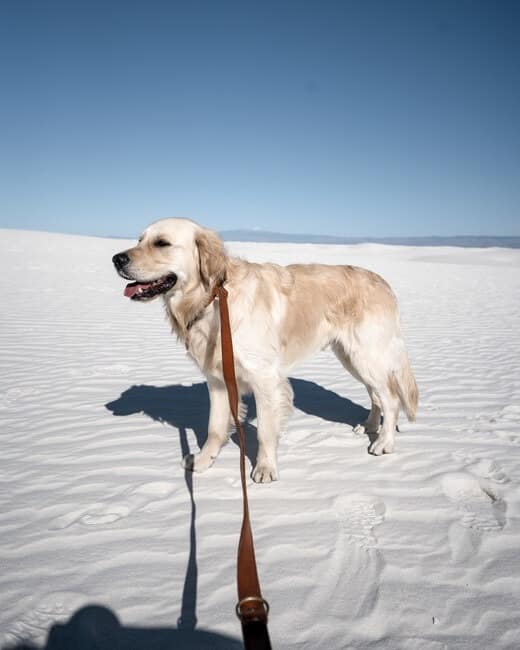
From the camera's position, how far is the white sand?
1.93m

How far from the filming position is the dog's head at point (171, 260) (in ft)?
9.85

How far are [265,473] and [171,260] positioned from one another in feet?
5.85

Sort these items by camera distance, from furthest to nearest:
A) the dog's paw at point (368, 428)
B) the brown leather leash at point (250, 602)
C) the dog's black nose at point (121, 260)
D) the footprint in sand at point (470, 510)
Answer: the dog's paw at point (368, 428), the dog's black nose at point (121, 260), the footprint in sand at point (470, 510), the brown leather leash at point (250, 602)

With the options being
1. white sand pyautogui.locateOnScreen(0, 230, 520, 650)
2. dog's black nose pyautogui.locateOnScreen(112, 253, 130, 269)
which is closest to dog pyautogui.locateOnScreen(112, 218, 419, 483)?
dog's black nose pyautogui.locateOnScreen(112, 253, 130, 269)

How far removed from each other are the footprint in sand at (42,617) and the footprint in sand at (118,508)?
0.58 m

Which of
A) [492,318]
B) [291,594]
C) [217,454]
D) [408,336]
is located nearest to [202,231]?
[217,454]

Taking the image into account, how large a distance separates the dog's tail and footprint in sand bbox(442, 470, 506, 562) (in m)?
0.81

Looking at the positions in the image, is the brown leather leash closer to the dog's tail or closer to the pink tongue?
the pink tongue

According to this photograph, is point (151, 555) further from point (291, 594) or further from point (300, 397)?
point (300, 397)

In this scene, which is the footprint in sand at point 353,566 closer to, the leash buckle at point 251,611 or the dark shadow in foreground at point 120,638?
the dark shadow in foreground at point 120,638

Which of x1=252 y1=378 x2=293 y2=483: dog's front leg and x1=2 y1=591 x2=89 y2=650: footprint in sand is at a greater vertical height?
x1=252 y1=378 x2=293 y2=483: dog's front leg

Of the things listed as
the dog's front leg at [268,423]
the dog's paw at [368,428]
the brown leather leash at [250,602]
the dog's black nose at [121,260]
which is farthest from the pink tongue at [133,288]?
the dog's paw at [368,428]

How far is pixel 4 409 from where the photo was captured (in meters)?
4.52

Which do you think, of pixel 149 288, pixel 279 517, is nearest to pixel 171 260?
pixel 149 288
